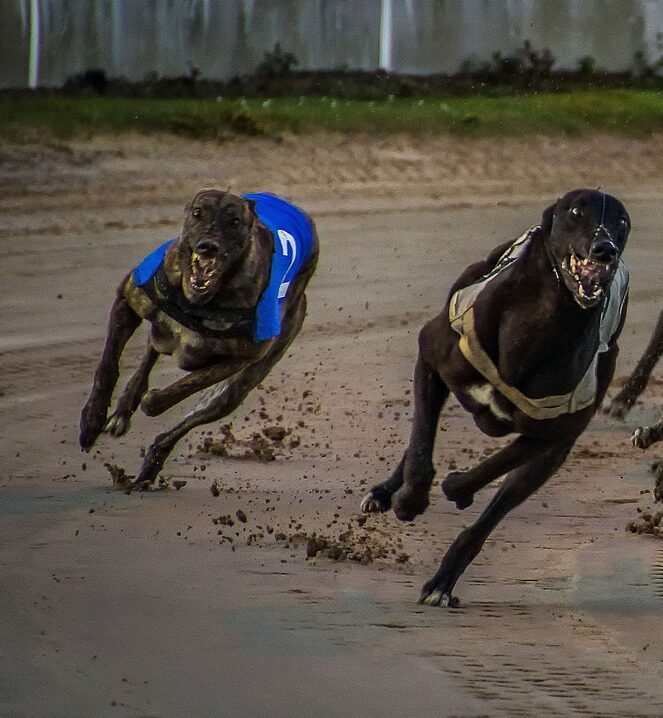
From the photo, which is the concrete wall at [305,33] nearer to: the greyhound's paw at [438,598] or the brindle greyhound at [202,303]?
the brindle greyhound at [202,303]

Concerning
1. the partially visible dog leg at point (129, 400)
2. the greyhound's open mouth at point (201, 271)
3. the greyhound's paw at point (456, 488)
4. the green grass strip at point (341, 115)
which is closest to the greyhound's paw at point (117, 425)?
the partially visible dog leg at point (129, 400)

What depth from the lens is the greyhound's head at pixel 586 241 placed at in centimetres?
429

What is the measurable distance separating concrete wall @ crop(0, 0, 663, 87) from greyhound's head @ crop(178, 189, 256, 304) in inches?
238

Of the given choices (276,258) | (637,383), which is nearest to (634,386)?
(637,383)

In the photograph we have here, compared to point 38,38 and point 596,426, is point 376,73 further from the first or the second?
point 596,426

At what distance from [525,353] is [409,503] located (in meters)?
0.50

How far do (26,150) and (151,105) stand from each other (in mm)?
950

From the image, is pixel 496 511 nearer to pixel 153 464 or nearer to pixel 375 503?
pixel 375 503

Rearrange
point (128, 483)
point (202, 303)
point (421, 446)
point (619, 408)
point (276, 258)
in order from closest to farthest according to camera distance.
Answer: point (421, 446)
point (202, 303)
point (276, 258)
point (128, 483)
point (619, 408)

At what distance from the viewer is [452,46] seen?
12492 mm

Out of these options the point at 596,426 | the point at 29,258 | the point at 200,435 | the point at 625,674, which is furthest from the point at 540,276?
the point at 29,258

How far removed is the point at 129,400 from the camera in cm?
553

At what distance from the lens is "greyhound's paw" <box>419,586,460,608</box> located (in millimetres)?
4574

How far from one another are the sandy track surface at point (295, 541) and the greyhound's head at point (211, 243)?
2.02 feet
